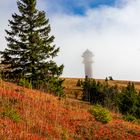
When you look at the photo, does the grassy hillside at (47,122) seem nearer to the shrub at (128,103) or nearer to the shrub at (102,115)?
the shrub at (102,115)

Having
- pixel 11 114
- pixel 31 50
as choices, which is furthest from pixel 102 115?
pixel 31 50

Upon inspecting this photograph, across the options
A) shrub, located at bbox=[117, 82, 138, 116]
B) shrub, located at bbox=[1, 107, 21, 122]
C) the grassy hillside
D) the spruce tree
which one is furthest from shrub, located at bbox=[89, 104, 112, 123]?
shrub, located at bbox=[117, 82, 138, 116]

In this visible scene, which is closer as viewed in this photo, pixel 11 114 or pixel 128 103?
pixel 11 114

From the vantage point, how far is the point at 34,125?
45.9ft

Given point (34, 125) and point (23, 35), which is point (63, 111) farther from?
point (23, 35)

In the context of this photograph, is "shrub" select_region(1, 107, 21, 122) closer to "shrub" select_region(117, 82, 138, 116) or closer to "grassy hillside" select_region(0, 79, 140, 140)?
"grassy hillside" select_region(0, 79, 140, 140)

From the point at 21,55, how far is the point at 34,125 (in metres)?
33.2

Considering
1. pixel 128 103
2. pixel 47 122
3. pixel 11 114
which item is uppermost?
pixel 11 114

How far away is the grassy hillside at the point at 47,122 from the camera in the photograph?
13057mm

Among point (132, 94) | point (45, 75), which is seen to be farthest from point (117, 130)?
point (132, 94)

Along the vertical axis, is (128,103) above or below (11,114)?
below

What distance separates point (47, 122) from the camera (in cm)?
1493

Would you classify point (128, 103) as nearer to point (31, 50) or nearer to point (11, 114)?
point (31, 50)

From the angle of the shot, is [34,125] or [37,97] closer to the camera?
[34,125]
